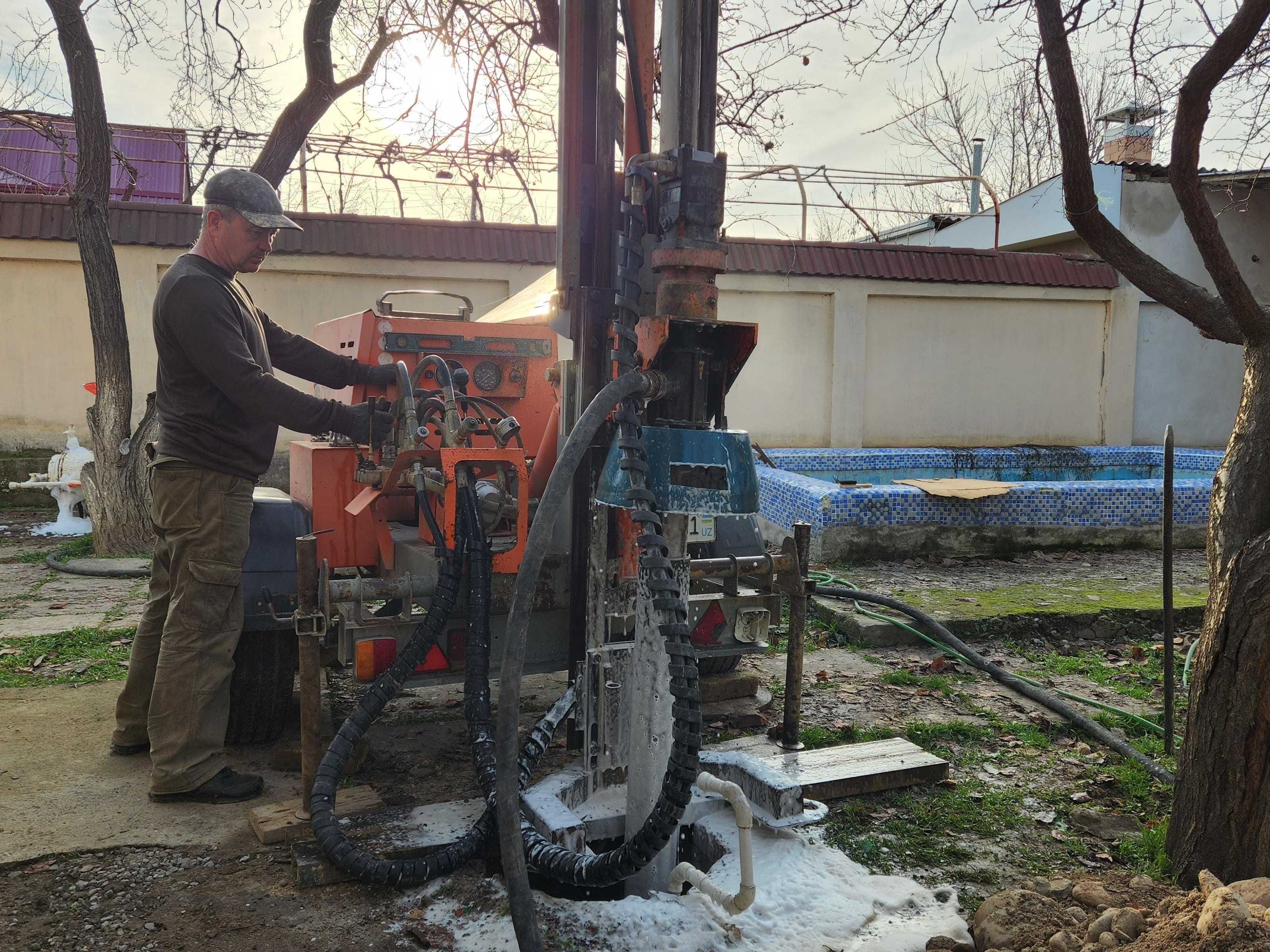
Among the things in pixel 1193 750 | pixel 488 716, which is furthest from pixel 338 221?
pixel 1193 750

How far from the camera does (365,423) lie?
370 centimetres

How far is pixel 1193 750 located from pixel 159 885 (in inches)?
131

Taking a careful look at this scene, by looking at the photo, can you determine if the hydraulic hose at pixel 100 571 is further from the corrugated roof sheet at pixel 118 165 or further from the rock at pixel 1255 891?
the rock at pixel 1255 891

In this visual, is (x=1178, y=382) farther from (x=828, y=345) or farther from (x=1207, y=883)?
(x=1207, y=883)

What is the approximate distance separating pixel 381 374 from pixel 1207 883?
11.2ft

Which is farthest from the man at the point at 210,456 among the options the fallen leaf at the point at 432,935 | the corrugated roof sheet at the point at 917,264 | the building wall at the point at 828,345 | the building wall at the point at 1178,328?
the building wall at the point at 1178,328

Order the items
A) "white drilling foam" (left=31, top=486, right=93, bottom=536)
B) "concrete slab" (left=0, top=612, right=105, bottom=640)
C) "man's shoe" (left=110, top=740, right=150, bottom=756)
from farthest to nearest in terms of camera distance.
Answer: "white drilling foam" (left=31, top=486, right=93, bottom=536) < "concrete slab" (left=0, top=612, right=105, bottom=640) < "man's shoe" (left=110, top=740, right=150, bottom=756)

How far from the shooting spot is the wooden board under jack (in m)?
3.70

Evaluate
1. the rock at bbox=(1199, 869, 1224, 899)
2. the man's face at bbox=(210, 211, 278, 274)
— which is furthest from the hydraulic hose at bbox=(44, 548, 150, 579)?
the rock at bbox=(1199, 869, 1224, 899)

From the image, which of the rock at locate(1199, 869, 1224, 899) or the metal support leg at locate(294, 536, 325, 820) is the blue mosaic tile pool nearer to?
the metal support leg at locate(294, 536, 325, 820)

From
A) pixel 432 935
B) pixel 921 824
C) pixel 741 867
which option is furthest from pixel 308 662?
pixel 921 824

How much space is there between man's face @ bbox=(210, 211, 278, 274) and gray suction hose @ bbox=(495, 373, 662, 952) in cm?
197

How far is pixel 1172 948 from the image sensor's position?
2271 mm

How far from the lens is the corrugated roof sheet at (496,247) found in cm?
1055
